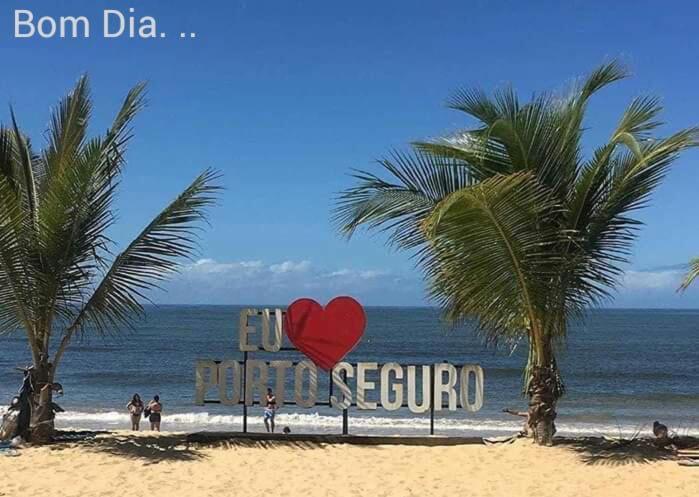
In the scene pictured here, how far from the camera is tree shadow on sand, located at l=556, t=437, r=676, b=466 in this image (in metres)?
9.57

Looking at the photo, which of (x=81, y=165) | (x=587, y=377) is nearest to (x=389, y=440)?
(x=81, y=165)

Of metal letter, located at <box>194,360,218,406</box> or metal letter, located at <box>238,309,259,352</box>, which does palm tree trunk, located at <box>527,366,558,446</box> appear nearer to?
metal letter, located at <box>238,309,259,352</box>

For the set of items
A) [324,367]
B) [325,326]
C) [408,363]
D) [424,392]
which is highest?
[325,326]

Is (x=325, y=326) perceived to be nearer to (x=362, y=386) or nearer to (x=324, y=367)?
(x=324, y=367)

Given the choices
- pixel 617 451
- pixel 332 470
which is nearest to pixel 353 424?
pixel 617 451

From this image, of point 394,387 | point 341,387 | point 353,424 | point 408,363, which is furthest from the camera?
point 408,363

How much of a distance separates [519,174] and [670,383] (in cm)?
3227

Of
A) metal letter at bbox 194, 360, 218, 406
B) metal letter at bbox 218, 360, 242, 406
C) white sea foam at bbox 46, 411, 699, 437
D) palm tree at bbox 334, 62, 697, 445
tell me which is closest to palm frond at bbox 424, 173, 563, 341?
palm tree at bbox 334, 62, 697, 445

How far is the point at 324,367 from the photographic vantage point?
1174cm

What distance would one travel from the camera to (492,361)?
4647 cm

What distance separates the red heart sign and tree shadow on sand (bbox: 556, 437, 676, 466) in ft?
11.6

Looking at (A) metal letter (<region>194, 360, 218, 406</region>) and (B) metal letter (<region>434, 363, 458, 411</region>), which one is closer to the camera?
(B) metal letter (<region>434, 363, 458, 411</region>)

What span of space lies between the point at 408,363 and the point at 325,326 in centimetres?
1381

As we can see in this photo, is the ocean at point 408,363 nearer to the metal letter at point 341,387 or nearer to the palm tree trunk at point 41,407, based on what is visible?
the metal letter at point 341,387
